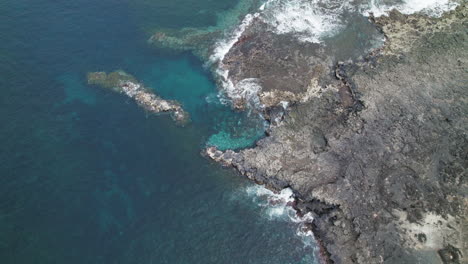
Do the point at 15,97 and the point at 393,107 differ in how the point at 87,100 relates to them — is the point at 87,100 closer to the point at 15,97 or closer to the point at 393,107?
the point at 15,97

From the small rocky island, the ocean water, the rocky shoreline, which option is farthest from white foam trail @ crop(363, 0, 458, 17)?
the small rocky island

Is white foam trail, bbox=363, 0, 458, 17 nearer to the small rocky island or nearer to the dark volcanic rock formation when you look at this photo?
the dark volcanic rock formation

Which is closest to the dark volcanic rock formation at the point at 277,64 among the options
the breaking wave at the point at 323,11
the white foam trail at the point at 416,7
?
the breaking wave at the point at 323,11

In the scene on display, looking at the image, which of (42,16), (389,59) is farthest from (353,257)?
(42,16)

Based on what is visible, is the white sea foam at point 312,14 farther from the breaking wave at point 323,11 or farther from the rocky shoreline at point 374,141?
the rocky shoreline at point 374,141

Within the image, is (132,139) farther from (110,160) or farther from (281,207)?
(281,207)

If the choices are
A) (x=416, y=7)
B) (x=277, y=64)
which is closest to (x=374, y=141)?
(x=277, y=64)
